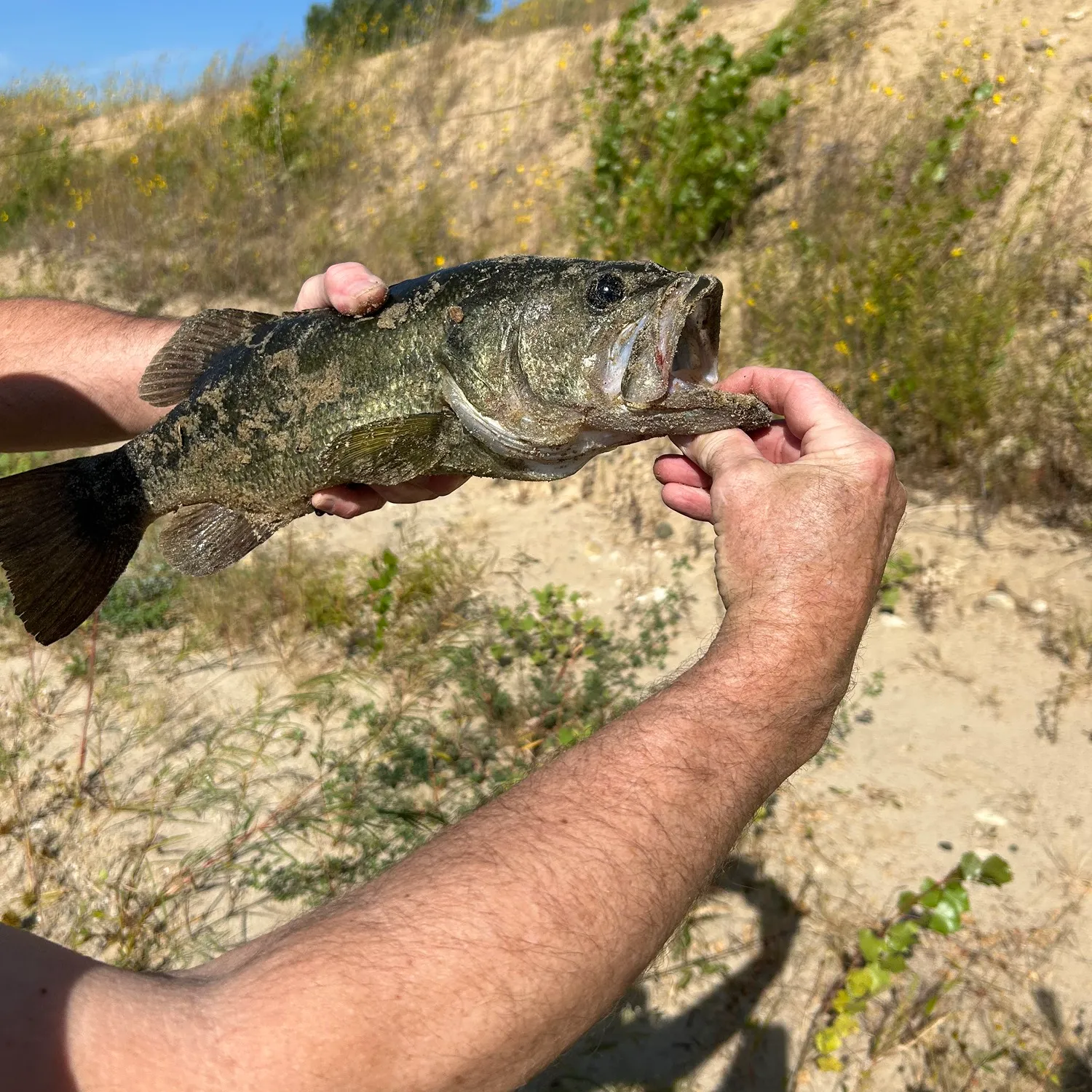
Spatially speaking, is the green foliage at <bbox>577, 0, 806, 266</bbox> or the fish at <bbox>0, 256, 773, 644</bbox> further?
the green foliage at <bbox>577, 0, 806, 266</bbox>

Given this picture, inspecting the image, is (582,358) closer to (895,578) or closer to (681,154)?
(895,578)

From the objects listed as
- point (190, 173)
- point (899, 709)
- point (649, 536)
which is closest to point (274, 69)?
point (190, 173)

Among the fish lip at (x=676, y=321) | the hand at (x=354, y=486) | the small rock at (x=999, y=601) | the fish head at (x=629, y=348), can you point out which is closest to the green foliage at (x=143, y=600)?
the hand at (x=354, y=486)

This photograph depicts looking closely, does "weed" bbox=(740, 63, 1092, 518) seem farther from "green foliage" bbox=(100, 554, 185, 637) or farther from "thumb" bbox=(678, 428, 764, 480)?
"green foliage" bbox=(100, 554, 185, 637)

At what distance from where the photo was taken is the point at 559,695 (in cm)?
402

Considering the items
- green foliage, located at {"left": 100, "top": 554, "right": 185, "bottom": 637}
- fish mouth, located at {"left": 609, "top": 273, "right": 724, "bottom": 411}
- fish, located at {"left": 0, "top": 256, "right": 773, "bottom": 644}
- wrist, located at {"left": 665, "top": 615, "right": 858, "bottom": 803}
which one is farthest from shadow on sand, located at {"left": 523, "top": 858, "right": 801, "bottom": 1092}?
green foliage, located at {"left": 100, "top": 554, "right": 185, "bottom": 637}

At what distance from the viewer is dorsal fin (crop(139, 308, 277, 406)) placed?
253cm

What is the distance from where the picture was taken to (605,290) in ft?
6.81

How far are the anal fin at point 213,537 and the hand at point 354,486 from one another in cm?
17

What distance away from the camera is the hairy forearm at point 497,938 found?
3.63ft

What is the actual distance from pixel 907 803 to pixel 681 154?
4.87 metres

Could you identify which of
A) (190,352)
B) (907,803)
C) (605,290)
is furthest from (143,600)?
(907,803)

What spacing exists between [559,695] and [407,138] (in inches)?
349

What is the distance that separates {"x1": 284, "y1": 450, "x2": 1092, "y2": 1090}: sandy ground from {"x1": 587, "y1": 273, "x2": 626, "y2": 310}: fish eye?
2.34 m
